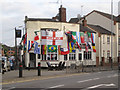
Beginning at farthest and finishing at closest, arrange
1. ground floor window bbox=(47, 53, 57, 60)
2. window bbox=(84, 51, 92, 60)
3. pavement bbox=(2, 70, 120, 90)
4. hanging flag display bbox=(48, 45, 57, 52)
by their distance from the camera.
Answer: window bbox=(84, 51, 92, 60) → ground floor window bbox=(47, 53, 57, 60) → hanging flag display bbox=(48, 45, 57, 52) → pavement bbox=(2, 70, 120, 90)

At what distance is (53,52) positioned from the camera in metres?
34.7

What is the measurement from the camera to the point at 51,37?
34.3 m

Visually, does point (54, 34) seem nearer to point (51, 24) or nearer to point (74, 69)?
point (51, 24)

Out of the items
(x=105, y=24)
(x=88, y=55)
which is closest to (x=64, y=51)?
(x=88, y=55)

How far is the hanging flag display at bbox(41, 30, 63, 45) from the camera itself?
3391 cm

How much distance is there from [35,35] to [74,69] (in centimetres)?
1030

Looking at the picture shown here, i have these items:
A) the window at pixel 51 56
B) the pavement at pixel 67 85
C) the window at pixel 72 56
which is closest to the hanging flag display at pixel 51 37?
the window at pixel 51 56

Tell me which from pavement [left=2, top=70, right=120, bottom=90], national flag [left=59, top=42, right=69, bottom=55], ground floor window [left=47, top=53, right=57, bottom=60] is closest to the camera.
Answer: pavement [left=2, top=70, right=120, bottom=90]

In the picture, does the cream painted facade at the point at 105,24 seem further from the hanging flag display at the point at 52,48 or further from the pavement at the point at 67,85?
the pavement at the point at 67,85

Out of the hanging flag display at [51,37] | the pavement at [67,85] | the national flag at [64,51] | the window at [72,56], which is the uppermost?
the hanging flag display at [51,37]

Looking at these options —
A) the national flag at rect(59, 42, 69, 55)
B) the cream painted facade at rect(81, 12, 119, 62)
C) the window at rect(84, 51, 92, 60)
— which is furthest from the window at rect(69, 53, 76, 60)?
the cream painted facade at rect(81, 12, 119, 62)

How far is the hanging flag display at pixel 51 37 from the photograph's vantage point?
111ft

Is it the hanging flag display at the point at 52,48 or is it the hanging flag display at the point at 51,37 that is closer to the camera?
the hanging flag display at the point at 51,37

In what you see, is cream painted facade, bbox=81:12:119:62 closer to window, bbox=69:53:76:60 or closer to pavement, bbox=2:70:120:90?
window, bbox=69:53:76:60
